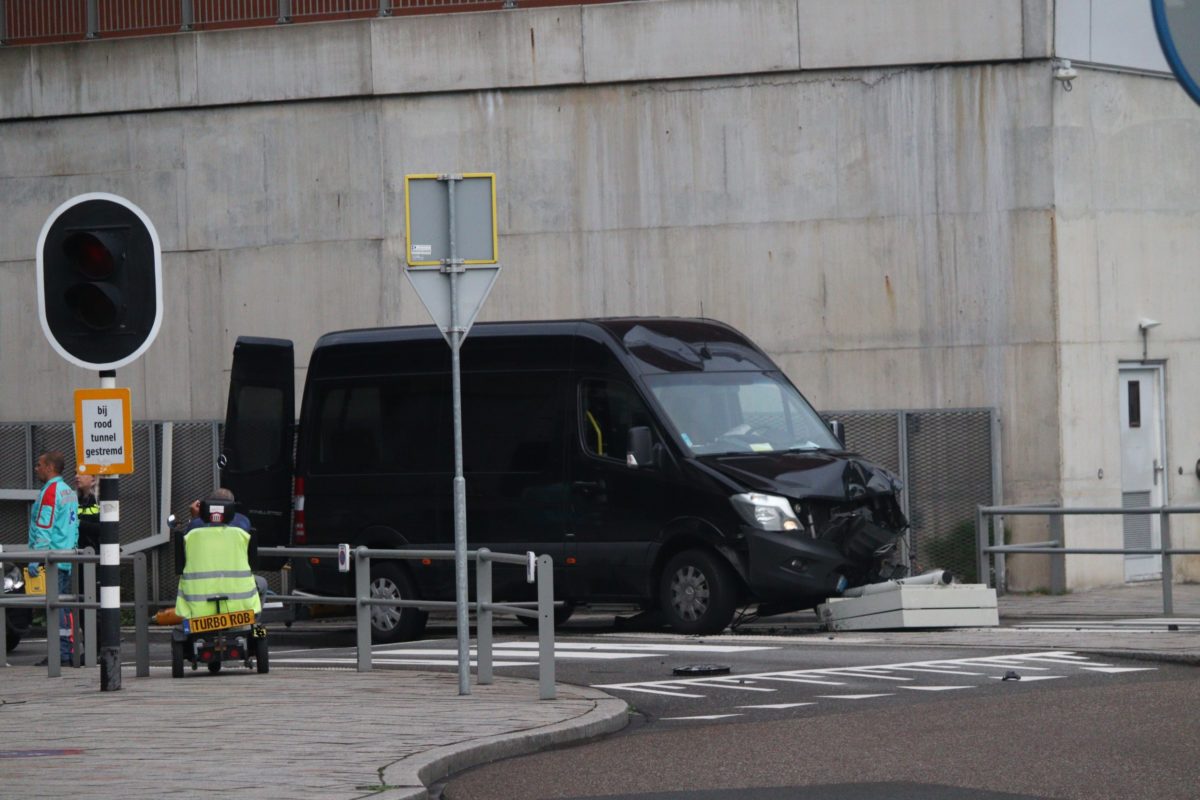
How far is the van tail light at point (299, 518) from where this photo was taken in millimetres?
18703

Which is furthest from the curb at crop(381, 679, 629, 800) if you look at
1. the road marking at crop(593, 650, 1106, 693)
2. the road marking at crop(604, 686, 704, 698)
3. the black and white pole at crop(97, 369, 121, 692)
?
the black and white pole at crop(97, 369, 121, 692)

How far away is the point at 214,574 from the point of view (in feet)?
45.7

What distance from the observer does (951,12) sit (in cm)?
2131

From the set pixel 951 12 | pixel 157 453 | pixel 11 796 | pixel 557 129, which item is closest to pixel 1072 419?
pixel 951 12

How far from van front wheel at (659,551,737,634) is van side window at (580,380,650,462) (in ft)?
3.68

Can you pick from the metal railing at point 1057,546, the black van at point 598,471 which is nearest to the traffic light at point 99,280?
the black van at point 598,471

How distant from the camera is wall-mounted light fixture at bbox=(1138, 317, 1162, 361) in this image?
21500mm

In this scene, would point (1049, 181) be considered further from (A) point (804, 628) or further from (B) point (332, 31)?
(B) point (332, 31)

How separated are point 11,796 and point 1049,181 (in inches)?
601

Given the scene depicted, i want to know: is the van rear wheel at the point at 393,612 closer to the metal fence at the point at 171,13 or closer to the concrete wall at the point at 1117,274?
the concrete wall at the point at 1117,274

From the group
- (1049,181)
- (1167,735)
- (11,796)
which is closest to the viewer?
Answer: (11,796)

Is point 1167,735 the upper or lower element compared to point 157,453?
lower

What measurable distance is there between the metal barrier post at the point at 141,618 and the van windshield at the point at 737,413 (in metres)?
4.88

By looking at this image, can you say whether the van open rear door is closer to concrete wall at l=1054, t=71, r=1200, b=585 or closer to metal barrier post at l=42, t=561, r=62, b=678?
metal barrier post at l=42, t=561, r=62, b=678
